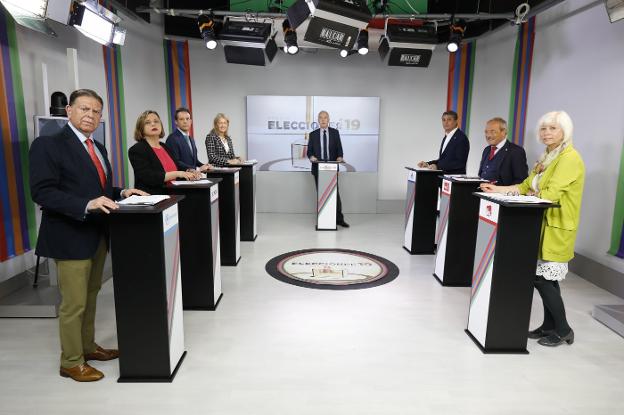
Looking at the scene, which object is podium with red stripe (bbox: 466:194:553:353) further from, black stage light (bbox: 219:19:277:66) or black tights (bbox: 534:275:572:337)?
black stage light (bbox: 219:19:277:66)

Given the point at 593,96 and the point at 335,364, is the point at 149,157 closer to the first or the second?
the point at 335,364

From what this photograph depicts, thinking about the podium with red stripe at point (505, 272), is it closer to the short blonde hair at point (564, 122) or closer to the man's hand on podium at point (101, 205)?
the short blonde hair at point (564, 122)

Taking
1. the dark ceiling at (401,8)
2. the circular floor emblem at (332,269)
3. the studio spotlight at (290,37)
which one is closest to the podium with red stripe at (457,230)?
the circular floor emblem at (332,269)

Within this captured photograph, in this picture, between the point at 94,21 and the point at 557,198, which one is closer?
the point at 557,198

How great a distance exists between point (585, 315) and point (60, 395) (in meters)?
3.99

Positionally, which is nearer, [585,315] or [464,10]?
[585,315]

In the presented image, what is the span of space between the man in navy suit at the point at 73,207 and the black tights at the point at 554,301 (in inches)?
112

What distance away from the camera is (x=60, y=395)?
237 centimetres

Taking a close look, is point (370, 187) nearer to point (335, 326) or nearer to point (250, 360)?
point (335, 326)

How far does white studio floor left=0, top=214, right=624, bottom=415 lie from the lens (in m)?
2.32

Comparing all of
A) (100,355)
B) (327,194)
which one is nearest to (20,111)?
(100,355)

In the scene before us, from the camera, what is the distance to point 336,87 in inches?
303

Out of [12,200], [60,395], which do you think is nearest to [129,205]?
[60,395]

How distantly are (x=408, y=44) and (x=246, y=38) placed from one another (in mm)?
2203
